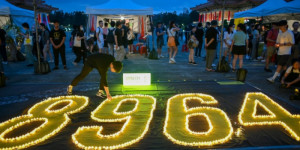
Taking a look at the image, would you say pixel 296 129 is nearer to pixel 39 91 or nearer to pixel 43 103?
pixel 43 103

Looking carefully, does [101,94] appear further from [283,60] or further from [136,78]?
[283,60]

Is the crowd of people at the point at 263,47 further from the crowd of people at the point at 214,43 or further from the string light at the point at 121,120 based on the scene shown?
the string light at the point at 121,120

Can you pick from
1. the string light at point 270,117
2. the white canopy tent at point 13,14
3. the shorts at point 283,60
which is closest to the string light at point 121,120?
the string light at point 270,117

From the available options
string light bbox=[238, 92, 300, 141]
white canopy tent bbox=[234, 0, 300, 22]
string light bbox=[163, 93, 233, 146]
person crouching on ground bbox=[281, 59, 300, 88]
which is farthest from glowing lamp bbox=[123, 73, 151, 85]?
white canopy tent bbox=[234, 0, 300, 22]

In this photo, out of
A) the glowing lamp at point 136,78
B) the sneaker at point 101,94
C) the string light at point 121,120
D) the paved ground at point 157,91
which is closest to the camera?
the string light at point 121,120

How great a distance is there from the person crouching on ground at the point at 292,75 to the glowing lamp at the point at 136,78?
373cm

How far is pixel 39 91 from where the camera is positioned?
5699 millimetres

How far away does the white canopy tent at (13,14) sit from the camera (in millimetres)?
10648

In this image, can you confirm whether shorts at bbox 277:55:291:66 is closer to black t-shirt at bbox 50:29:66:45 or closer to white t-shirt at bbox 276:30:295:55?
white t-shirt at bbox 276:30:295:55

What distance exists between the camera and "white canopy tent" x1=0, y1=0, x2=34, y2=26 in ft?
34.9

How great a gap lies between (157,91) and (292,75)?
12.1 ft

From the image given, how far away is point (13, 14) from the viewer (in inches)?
436

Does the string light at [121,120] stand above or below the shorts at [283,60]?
below

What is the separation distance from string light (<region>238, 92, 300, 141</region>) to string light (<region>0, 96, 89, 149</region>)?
323cm
